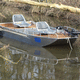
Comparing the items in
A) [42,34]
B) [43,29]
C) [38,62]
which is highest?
[43,29]

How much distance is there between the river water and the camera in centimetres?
1052

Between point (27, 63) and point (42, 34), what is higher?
point (42, 34)

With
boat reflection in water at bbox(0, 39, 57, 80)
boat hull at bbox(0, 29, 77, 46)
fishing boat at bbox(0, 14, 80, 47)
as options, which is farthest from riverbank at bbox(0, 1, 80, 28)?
boat reflection in water at bbox(0, 39, 57, 80)

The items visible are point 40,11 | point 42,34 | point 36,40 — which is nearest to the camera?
point 36,40

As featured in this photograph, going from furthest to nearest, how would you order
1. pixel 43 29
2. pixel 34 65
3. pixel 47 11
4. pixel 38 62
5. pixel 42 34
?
1. pixel 47 11
2. pixel 43 29
3. pixel 42 34
4. pixel 38 62
5. pixel 34 65

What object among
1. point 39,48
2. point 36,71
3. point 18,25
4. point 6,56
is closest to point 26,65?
point 36,71

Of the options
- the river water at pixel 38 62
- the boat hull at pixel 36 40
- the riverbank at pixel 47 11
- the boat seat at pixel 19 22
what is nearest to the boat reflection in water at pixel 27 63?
the river water at pixel 38 62

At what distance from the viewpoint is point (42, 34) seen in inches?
649

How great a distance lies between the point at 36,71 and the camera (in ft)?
36.4

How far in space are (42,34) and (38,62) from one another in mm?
4252

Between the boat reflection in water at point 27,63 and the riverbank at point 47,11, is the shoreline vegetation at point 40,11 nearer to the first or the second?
the riverbank at point 47,11

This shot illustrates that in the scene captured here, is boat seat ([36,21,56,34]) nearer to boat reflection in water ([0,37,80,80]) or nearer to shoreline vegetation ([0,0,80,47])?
boat reflection in water ([0,37,80,80])

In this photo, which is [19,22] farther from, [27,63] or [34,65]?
[34,65]

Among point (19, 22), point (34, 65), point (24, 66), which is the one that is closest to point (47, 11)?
point (19, 22)
